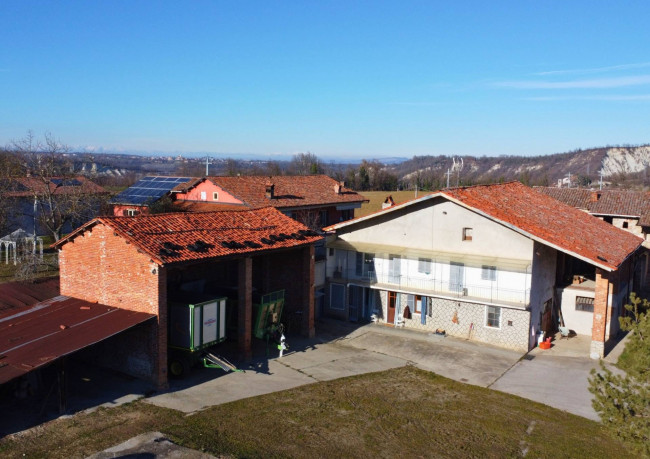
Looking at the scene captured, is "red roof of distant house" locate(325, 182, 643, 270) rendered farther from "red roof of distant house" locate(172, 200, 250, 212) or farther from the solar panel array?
the solar panel array

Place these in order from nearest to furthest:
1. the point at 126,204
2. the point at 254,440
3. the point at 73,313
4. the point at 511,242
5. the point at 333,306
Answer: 1. the point at 254,440
2. the point at 73,313
3. the point at 511,242
4. the point at 333,306
5. the point at 126,204

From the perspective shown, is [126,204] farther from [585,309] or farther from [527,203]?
[585,309]

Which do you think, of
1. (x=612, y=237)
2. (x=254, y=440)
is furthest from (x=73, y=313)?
(x=612, y=237)

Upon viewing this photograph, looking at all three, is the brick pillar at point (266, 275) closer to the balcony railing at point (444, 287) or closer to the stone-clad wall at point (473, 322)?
the balcony railing at point (444, 287)

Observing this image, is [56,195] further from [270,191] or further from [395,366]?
[395,366]

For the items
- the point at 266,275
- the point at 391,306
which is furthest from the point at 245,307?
the point at 391,306

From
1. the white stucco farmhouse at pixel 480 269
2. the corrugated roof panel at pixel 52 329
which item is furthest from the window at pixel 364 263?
the corrugated roof panel at pixel 52 329

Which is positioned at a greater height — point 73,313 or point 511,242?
point 511,242
